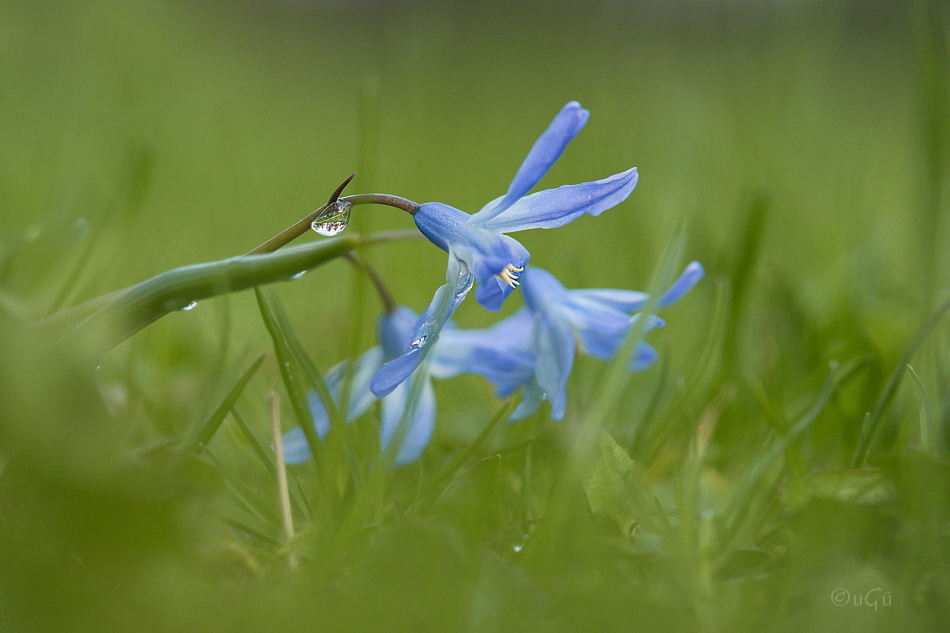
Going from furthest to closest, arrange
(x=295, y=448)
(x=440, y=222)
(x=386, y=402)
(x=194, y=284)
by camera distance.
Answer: (x=386, y=402) → (x=295, y=448) → (x=440, y=222) → (x=194, y=284)

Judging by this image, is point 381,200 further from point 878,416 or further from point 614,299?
point 878,416

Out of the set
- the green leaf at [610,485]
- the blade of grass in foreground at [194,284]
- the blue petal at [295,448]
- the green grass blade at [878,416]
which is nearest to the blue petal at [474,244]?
the blade of grass in foreground at [194,284]

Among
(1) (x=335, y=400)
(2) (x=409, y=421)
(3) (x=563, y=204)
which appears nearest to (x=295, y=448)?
(1) (x=335, y=400)

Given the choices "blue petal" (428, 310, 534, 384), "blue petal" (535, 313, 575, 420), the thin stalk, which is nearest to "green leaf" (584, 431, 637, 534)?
"blue petal" (535, 313, 575, 420)

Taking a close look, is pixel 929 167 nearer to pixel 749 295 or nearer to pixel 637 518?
pixel 749 295

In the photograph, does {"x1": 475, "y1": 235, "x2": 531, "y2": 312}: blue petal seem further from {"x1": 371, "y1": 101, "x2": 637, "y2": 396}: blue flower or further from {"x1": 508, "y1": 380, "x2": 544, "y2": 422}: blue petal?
{"x1": 508, "y1": 380, "x2": 544, "y2": 422}: blue petal

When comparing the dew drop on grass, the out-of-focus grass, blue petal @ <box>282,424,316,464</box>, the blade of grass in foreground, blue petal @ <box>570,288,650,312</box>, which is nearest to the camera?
the out-of-focus grass
